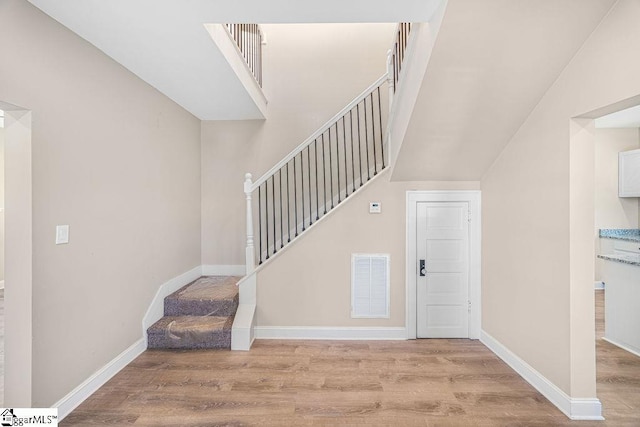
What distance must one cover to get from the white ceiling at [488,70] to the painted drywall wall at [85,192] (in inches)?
104

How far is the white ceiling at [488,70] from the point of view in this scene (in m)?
2.06

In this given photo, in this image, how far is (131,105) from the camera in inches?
124

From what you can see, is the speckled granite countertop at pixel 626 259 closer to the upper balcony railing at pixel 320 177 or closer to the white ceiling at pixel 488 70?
the white ceiling at pixel 488 70

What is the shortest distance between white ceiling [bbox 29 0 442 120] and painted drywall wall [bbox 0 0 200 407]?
175mm

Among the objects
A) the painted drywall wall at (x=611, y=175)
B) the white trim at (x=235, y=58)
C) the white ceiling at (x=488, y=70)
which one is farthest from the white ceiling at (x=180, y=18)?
the painted drywall wall at (x=611, y=175)

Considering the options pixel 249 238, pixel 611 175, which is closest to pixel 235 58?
pixel 249 238

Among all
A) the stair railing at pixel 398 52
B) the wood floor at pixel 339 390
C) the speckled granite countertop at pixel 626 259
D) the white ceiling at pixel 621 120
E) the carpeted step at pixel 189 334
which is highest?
the stair railing at pixel 398 52

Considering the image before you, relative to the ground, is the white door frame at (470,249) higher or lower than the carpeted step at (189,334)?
higher

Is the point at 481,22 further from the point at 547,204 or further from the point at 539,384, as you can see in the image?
the point at 539,384

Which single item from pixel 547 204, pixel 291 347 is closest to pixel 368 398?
pixel 291 347

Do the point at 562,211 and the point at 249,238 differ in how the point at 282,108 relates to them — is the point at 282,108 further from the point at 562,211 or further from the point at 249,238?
the point at 562,211

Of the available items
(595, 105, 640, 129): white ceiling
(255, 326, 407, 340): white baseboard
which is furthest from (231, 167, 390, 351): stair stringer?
(595, 105, 640, 129): white ceiling

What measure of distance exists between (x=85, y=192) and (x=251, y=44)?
9.03ft

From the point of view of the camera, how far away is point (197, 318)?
12.1ft
